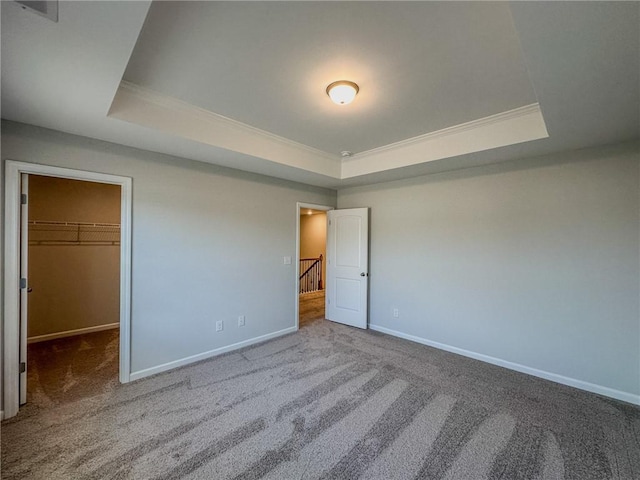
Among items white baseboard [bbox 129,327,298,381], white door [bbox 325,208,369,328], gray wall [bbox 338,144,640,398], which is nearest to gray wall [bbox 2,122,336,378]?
white baseboard [bbox 129,327,298,381]

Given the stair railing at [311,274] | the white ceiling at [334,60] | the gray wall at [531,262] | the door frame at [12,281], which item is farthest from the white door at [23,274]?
the stair railing at [311,274]

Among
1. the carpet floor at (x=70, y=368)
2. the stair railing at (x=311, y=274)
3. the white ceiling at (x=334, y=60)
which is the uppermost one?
the white ceiling at (x=334, y=60)

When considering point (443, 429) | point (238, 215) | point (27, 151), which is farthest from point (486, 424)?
point (27, 151)

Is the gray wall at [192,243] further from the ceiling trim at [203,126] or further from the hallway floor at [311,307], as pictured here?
the hallway floor at [311,307]

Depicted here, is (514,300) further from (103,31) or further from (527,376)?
(103,31)

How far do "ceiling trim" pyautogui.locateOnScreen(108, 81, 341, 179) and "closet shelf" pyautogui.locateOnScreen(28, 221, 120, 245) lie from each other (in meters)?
2.76

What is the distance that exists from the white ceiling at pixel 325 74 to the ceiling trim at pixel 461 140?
15 mm

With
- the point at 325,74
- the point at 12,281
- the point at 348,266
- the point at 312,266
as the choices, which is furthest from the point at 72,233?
the point at 312,266

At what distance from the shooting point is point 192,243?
3268mm

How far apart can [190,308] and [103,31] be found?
2.70m

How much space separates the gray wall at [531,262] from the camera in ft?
8.63

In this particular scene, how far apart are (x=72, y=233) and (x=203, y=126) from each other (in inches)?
118

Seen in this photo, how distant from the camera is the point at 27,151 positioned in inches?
91.1

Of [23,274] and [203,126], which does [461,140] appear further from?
[23,274]
